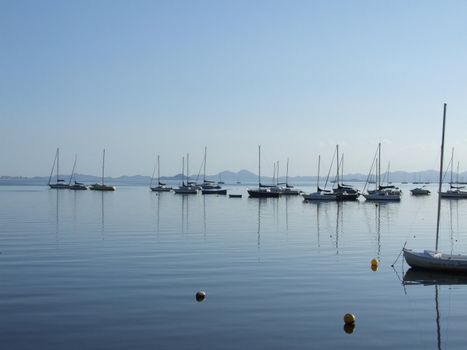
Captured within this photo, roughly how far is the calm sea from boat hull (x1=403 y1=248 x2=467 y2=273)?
0.93 m

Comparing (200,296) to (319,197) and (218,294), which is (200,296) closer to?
(218,294)

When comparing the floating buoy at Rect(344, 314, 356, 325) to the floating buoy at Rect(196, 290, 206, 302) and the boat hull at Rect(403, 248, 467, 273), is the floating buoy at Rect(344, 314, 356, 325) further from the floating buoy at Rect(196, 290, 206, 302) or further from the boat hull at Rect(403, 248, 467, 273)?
the boat hull at Rect(403, 248, 467, 273)

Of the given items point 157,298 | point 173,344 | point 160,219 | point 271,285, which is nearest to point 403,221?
point 160,219

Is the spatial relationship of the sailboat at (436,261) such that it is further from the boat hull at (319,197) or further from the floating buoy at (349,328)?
the boat hull at (319,197)

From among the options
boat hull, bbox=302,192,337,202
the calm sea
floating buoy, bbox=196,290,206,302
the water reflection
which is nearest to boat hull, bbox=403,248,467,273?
the water reflection

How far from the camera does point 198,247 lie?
4022 centimetres

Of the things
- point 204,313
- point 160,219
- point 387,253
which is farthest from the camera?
point 160,219

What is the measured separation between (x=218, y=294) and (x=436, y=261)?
13.1 metres

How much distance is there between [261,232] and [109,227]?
47.5 ft

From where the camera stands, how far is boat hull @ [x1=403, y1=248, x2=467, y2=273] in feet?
99.2

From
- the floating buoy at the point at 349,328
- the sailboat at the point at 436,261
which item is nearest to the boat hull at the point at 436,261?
the sailboat at the point at 436,261

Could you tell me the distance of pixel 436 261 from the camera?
30828mm

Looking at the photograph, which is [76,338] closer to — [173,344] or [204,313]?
[173,344]

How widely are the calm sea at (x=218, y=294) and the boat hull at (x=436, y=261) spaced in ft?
3.06
